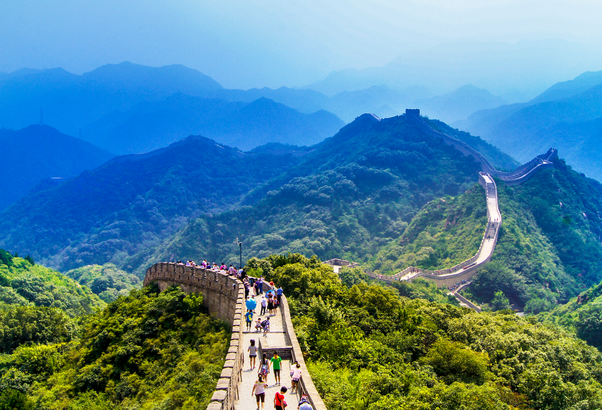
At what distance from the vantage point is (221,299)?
21688 millimetres

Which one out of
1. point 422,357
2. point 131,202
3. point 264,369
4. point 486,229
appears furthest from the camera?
point 131,202

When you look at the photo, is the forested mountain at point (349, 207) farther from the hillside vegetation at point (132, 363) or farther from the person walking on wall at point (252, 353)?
the person walking on wall at point (252, 353)

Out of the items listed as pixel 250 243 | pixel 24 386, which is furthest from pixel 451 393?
pixel 250 243

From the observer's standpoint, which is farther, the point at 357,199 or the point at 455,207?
the point at 357,199

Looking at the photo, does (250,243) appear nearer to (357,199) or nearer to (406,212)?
(357,199)

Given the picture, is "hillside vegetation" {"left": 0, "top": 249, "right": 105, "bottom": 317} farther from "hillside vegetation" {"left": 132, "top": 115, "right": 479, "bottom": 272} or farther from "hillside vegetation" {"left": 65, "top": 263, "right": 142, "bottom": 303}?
"hillside vegetation" {"left": 132, "top": 115, "right": 479, "bottom": 272}

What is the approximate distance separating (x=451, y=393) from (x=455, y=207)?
71.0 meters

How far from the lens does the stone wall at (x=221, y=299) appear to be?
11.2 metres

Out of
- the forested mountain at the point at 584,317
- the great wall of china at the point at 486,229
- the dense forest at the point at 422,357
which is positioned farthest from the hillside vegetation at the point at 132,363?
the forested mountain at the point at 584,317

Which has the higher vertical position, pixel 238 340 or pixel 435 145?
pixel 435 145

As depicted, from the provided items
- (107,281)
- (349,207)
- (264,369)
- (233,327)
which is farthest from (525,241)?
(107,281)

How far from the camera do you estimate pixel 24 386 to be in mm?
24000

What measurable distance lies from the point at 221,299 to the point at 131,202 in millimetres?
138928

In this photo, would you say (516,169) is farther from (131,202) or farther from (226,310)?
(131,202)
